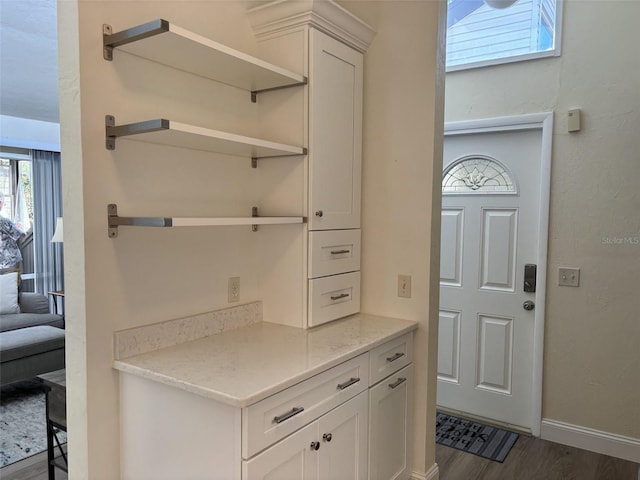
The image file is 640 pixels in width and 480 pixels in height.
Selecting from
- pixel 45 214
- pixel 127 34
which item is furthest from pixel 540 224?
pixel 45 214

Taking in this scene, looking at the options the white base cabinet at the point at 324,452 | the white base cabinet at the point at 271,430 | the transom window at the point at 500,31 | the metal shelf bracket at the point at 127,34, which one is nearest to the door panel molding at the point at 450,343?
the white base cabinet at the point at 271,430

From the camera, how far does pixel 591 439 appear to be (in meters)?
2.83

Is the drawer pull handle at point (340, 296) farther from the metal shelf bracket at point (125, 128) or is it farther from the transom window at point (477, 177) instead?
the transom window at point (477, 177)

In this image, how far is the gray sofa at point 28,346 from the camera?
12.2ft

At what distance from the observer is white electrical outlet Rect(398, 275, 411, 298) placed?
2.33m

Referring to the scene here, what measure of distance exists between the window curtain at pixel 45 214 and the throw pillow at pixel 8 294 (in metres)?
1.28

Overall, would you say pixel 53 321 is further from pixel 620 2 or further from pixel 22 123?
pixel 620 2

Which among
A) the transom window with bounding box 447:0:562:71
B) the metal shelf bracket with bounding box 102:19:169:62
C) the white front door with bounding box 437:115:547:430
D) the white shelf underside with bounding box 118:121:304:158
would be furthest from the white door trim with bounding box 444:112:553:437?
the metal shelf bracket with bounding box 102:19:169:62

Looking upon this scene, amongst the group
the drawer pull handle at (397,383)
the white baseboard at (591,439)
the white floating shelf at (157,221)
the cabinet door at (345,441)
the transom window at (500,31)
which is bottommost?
the white baseboard at (591,439)

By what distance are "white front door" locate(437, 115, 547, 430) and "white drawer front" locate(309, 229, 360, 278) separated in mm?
1153

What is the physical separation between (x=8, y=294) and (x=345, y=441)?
4.20 meters

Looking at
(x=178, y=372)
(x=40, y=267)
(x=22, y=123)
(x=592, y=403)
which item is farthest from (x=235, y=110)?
(x=40, y=267)

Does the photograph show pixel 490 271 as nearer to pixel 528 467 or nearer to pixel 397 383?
pixel 528 467

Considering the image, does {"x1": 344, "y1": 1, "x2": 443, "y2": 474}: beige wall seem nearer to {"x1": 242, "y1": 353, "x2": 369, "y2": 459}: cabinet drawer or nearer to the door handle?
{"x1": 242, "y1": 353, "x2": 369, "y2": 459}: cabinet drawer
